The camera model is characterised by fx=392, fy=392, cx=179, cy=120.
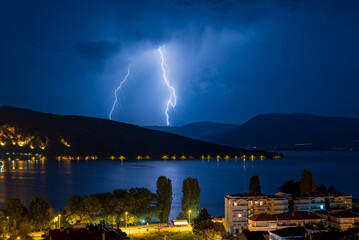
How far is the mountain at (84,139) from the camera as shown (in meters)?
143

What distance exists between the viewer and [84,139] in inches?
6235

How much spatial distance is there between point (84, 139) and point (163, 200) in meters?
134

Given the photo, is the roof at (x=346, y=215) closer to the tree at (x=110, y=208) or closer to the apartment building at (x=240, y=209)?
the apartment building at (x=240, y=209)

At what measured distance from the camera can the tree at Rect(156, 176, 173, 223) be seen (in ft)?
93.9

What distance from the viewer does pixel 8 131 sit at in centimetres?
14462

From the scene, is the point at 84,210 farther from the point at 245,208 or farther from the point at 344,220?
the point at 344,220

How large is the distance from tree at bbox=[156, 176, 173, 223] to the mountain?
4631 inches

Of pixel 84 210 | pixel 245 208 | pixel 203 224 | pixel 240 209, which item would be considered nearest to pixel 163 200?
pixel 240 209

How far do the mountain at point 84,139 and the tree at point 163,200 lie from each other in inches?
4631

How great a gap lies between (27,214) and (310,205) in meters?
20.2

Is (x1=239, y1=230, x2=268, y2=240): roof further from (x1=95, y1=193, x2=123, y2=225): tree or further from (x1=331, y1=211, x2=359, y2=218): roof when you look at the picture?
(x1=95, y1=193, x2=123, y2=225): tree

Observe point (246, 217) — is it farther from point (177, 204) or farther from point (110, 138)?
point (110, 138)

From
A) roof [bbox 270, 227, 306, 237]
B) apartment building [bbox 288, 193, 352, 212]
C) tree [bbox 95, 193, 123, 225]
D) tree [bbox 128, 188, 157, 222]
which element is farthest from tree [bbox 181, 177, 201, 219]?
roof [bbox 270, 227, 306, 237]

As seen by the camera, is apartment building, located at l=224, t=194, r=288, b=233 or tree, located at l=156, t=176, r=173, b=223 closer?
apartment building, located at l=224, t=194, r=288, b=233
